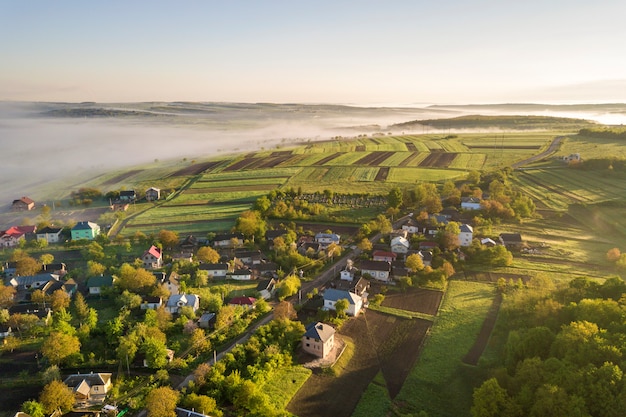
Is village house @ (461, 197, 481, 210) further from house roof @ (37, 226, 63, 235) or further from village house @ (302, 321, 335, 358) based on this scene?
house roof @ (37, 226, 63, 235)

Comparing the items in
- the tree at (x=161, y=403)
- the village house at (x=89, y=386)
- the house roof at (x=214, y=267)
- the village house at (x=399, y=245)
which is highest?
the village house at (x=399, y=245)

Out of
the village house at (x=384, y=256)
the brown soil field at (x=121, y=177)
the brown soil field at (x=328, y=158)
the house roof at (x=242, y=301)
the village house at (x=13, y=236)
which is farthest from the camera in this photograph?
the brown soil field at (x=328, y=158)

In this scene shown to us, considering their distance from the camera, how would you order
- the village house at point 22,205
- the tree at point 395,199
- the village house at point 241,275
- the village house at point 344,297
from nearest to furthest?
the village house at point 344,297, the village house at point 241,275, the tree at point 395,199, the village house at point 22,205

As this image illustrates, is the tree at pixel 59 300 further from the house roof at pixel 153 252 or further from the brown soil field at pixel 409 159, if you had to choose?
the brown soil field at pixel 409 159

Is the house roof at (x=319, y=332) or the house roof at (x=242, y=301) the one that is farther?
the house roof at (x=242, y=301)

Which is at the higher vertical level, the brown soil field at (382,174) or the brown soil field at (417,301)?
the brown soil field at (382,174)

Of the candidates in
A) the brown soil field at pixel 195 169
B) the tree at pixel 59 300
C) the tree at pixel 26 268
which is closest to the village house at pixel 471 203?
the tree at pixel 59 300
